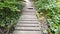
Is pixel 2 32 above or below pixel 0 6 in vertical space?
below

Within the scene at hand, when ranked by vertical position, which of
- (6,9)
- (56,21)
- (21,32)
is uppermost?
(6,9)

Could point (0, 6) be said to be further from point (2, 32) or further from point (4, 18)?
point (2, 32)

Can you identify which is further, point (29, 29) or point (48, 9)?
point (48, 9)

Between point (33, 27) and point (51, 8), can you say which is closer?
point (33, 27)

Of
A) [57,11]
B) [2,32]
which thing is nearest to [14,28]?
[2,32]

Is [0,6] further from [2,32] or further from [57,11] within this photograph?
[57,11]

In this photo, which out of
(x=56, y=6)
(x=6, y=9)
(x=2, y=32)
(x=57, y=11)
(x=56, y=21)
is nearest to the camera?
(x=2, y=32)

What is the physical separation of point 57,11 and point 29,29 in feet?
6.61

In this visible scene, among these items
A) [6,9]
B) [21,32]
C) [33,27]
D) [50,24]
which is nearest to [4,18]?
[6,9]

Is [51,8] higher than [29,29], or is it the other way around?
[51,8]

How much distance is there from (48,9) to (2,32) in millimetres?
3482

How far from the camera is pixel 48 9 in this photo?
8555mm

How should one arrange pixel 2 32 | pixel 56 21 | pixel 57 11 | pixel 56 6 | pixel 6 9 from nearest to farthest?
1. pixel 2 32
2. pixel 56 21
3. pixel 6 9
4. pixel 57 11
5. pixel 56 6

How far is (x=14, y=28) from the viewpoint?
278 inches
